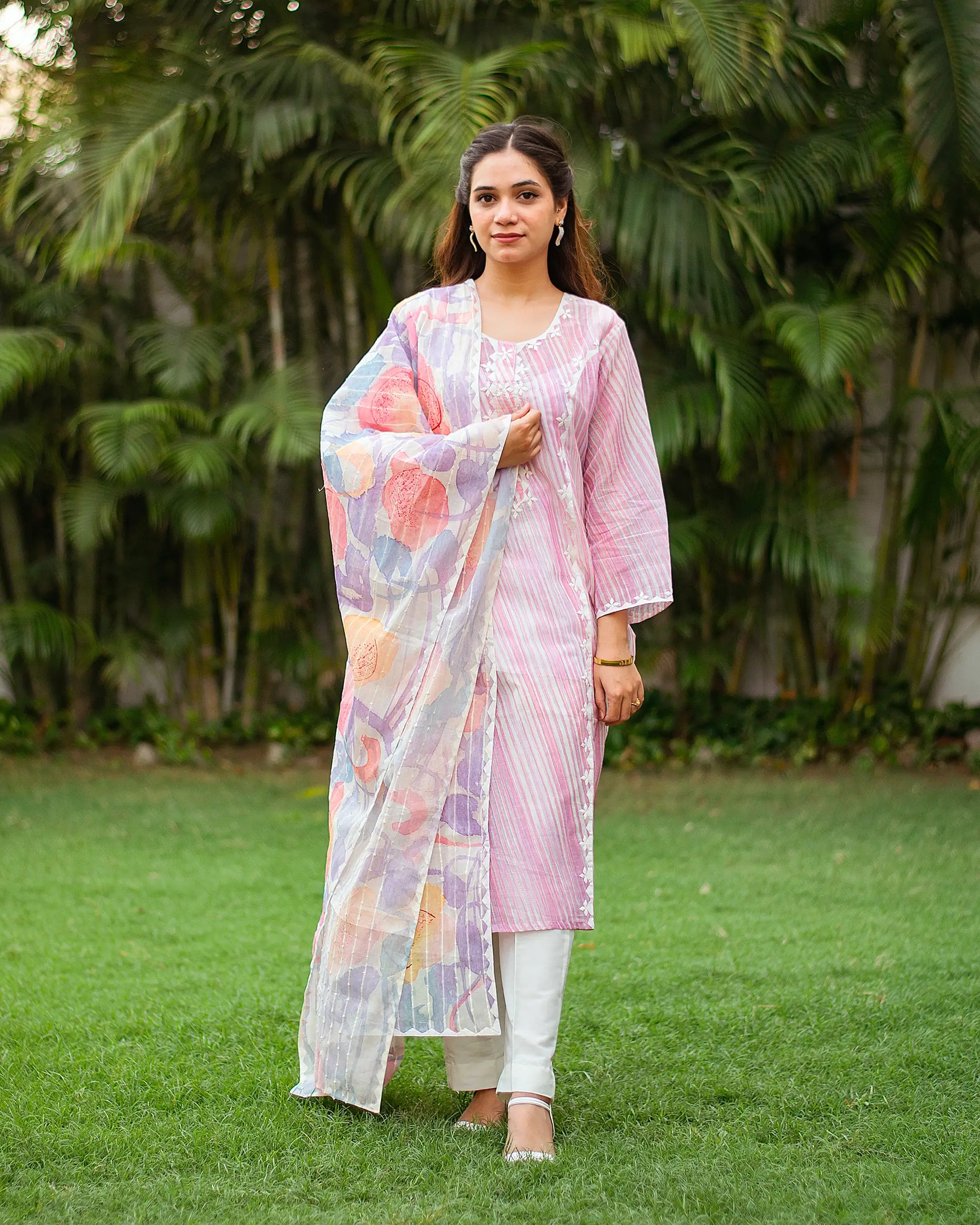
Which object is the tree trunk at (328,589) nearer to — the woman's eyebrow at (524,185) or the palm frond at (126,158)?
the palm frond at (126,158)

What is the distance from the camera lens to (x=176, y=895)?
381cm

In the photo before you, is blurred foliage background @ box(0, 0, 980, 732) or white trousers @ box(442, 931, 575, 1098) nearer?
white trousers @ box(442, 931, 575, 1098)

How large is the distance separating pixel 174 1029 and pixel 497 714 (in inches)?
40.0

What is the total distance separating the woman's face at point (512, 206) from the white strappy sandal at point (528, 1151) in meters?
1.31

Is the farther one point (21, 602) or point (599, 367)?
point (21, 602)

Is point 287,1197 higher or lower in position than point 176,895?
higher

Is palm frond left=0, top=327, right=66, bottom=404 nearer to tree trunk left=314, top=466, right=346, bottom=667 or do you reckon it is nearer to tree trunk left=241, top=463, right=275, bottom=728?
tree trunk left=241, top=463, right=275, bottom=728

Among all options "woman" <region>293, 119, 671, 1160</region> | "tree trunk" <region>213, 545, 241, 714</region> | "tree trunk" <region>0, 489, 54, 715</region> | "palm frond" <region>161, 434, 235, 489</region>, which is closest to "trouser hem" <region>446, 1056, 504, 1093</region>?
"woman" <region>293, 119, 671, 1160</region>

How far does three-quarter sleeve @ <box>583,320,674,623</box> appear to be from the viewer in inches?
85.6

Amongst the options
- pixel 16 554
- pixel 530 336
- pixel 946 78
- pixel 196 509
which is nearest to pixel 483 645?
pixel 530 336

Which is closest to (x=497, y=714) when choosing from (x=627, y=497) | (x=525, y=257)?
(x=627, y=497)

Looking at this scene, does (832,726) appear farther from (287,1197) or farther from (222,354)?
(287,1197)

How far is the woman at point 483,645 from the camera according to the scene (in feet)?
6.77

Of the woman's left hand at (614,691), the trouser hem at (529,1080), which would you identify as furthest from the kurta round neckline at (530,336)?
the trouser hem at (529,1080)
